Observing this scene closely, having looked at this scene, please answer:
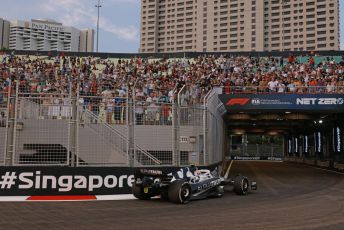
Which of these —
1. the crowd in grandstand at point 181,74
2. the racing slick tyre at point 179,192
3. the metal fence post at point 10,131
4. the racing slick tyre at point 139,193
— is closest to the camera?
the racing slick tyre at point 179,192

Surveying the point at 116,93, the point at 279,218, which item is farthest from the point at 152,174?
the point at 116,93

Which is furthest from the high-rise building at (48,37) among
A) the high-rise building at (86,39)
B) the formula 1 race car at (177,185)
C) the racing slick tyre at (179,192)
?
Answer: the racing slick tyre at (179,192)

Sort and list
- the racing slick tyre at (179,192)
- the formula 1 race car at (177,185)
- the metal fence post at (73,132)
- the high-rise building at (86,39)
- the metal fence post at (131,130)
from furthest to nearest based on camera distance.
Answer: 1. the high-rise building at (86,39)
2. the metal fence post at (131,130)
3. the metal fence post at (73,132)
4. the formula 1 race car at (177,185)
5. the racing slick tyre at (179,192)

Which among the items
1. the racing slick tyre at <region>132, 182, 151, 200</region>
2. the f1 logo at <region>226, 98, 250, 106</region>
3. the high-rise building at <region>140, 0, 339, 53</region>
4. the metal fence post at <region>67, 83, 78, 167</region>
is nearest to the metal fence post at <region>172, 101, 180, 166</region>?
the racing slick tyre at <region>132, 182, 151, 200</region>

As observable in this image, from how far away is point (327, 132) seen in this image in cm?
3569

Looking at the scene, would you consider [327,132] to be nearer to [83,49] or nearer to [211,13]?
[83,49]

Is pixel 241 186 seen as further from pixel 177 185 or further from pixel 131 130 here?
pixel 131 130

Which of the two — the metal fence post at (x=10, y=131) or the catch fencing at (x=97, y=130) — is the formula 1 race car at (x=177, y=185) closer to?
the catch fencing at (x=97, y=130)

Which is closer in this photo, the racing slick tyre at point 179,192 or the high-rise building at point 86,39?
the racing slick tyre at point 179,192

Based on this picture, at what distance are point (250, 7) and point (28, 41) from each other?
3394 inches

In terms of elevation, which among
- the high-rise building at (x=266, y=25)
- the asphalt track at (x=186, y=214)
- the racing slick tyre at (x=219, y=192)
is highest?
the high-rise building at (x=266, y=25)

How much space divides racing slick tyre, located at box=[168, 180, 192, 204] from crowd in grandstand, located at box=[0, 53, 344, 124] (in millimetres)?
5840

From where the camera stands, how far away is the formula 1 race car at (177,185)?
12289 millimetres

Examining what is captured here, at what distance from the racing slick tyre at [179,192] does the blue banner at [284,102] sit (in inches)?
542
